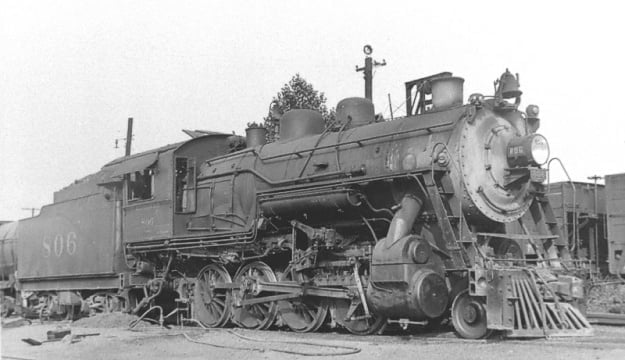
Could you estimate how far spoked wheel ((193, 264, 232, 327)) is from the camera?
1301cm

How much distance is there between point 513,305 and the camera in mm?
8867

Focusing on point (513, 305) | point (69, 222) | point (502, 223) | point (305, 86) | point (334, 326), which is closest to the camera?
point (513, 305)

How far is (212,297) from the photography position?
1339 centimetres

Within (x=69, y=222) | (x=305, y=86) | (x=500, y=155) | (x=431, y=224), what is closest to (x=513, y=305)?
(x=431, y=224)

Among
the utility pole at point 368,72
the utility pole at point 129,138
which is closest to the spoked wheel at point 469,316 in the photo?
the utility pole at point 368,72

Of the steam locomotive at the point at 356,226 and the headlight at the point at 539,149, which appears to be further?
the headlight at the point at 539,149

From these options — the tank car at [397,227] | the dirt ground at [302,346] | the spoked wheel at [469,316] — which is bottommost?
the dirt ground at [302,346]

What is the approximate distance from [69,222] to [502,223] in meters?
10.8

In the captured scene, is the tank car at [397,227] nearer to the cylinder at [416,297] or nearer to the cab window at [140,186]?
the cylinder at [416,297]

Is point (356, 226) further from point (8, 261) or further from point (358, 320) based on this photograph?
point (8, 261)

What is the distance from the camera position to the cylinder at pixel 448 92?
10.7 metres

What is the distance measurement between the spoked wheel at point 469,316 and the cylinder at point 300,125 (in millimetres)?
4808

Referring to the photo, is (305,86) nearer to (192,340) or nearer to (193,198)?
(193,198)

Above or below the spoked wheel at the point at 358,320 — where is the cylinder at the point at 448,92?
above
